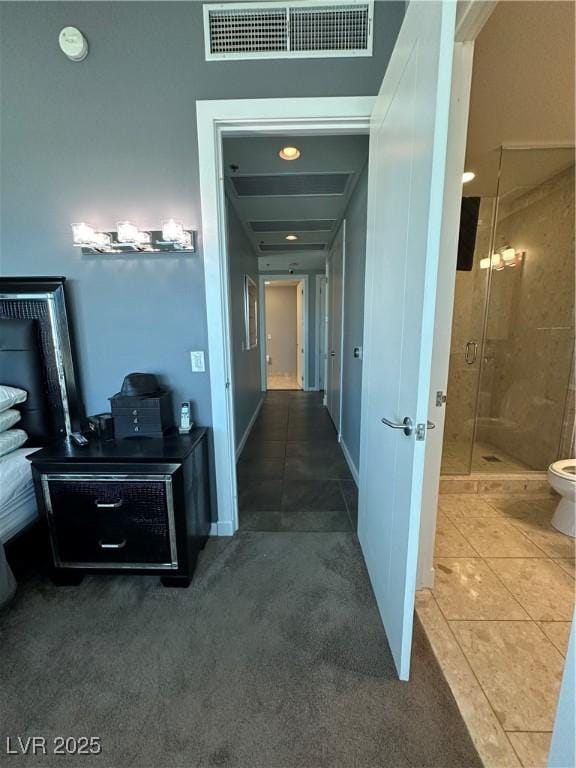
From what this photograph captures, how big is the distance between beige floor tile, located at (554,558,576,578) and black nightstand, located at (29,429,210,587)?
2.00 meters

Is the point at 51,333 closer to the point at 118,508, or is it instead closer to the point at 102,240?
the point at 102,240

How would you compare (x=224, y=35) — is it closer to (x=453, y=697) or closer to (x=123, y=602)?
(x=123, y=602)

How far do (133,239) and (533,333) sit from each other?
330 cm

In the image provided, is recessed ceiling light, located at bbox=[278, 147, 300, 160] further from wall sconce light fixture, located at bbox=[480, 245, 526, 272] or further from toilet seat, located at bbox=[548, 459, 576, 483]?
toilet seat, located at bbox=[548, 459, 576, 483]

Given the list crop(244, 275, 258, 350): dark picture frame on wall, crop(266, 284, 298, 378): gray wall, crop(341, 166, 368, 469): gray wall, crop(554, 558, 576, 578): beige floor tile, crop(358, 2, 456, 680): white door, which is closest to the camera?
crop(358, 2, 456, 680): white door

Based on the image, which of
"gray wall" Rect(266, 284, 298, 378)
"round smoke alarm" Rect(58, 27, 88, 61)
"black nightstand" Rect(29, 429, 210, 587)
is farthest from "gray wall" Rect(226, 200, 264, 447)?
"gray wall" Rect(266, 284, 298, 378)

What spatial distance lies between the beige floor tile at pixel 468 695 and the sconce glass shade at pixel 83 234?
2.48m

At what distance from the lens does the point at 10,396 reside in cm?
162

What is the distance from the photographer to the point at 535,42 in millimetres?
1371

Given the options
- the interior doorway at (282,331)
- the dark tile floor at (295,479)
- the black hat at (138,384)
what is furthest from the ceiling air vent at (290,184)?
the interior doorway at (282,331)

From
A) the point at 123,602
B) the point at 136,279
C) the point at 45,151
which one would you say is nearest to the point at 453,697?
the point at 123,602

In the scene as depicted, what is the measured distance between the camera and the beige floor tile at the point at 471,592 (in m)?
1.42

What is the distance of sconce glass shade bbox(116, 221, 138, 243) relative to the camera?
158 centimetres

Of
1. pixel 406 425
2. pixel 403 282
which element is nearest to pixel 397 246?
pixel 403 282
